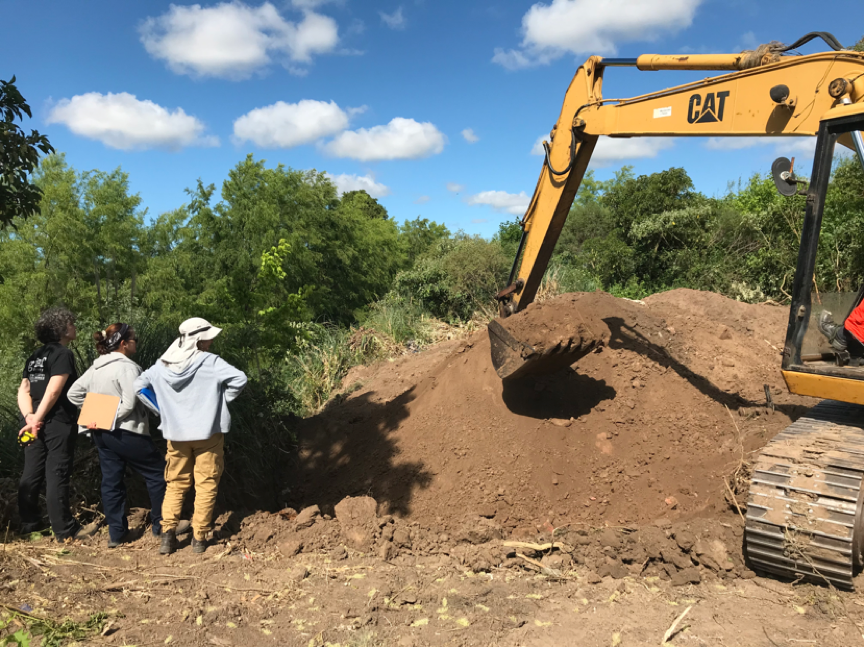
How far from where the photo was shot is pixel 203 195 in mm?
19359

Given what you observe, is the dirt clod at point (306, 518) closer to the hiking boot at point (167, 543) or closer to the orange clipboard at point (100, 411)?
the hiking boot at point (167, 543)

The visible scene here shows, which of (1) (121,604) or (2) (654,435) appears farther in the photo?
(2) (654,435)

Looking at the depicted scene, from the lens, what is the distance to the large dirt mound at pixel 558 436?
18.4ft

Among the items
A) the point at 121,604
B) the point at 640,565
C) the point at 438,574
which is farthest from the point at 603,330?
the point at 121,604

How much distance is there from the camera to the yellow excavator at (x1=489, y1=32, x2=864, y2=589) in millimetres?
3840

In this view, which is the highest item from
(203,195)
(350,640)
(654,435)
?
(203,195)

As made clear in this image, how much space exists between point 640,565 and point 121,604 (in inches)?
137

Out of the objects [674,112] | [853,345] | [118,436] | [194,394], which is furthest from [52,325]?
[853,345]

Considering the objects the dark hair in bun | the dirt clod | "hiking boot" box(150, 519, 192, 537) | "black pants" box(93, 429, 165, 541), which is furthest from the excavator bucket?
the dark hair in bun

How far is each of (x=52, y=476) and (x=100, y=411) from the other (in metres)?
0.70

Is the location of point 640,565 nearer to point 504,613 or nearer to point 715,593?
point 715,593

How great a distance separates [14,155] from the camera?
187 inches

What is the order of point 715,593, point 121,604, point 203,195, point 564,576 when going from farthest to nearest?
1. point 203,195
2. point 564,576
3. point 715,593
4. point 121,604

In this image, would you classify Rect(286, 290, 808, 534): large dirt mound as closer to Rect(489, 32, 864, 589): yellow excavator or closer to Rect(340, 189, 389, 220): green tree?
Rect(489, 32, 864, 589): yellow excavator
